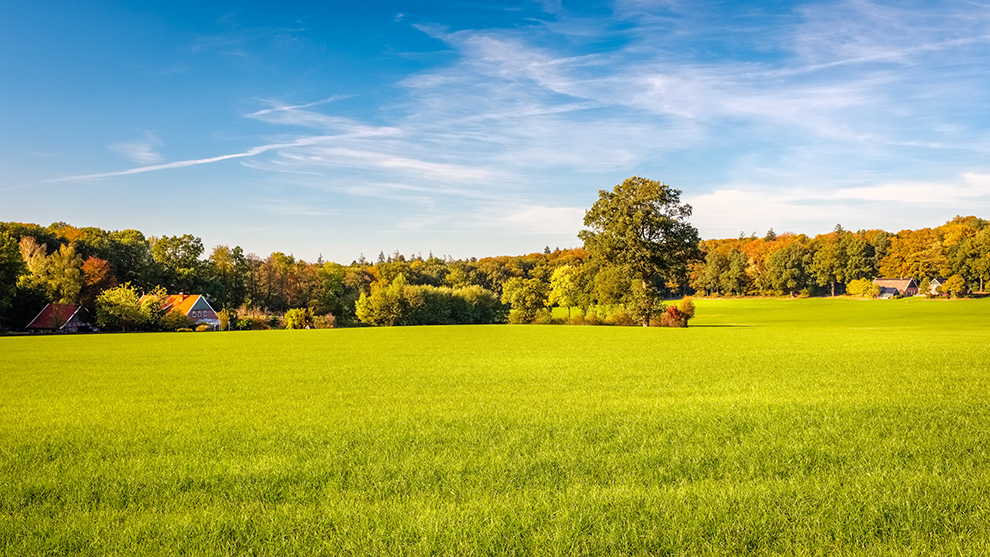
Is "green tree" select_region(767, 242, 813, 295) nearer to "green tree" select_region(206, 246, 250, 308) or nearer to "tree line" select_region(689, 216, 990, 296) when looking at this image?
"tree line" select_region(689, 216, 990, 296)

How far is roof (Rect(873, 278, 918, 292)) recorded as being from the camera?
101162 mm

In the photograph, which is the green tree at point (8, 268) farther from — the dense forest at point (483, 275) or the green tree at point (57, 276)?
the green tree at point (57, 276)

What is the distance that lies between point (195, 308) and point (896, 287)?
113636mm

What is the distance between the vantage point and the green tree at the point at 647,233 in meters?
52.7

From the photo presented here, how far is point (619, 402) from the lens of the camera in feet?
38.7

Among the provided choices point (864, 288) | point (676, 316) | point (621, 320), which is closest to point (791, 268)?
point (864, 288)

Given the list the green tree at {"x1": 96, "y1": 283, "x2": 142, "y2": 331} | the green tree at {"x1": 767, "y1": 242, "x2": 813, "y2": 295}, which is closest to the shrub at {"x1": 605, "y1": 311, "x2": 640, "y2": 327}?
the green tree at {"x1": 96, "y1": 283, "x2": 142, "y2": 331}

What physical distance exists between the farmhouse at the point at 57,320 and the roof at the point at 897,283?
119720 mm

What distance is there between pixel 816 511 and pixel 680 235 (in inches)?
1994

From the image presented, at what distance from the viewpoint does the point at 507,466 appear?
6969mm

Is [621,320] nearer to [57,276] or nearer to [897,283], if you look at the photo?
[57,276]

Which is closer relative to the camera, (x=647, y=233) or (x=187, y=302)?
(x=647, y=233)

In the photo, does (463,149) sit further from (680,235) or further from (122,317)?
(122,317)

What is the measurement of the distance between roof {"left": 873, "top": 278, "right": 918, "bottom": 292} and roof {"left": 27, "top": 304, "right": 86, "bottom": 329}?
120 meters
